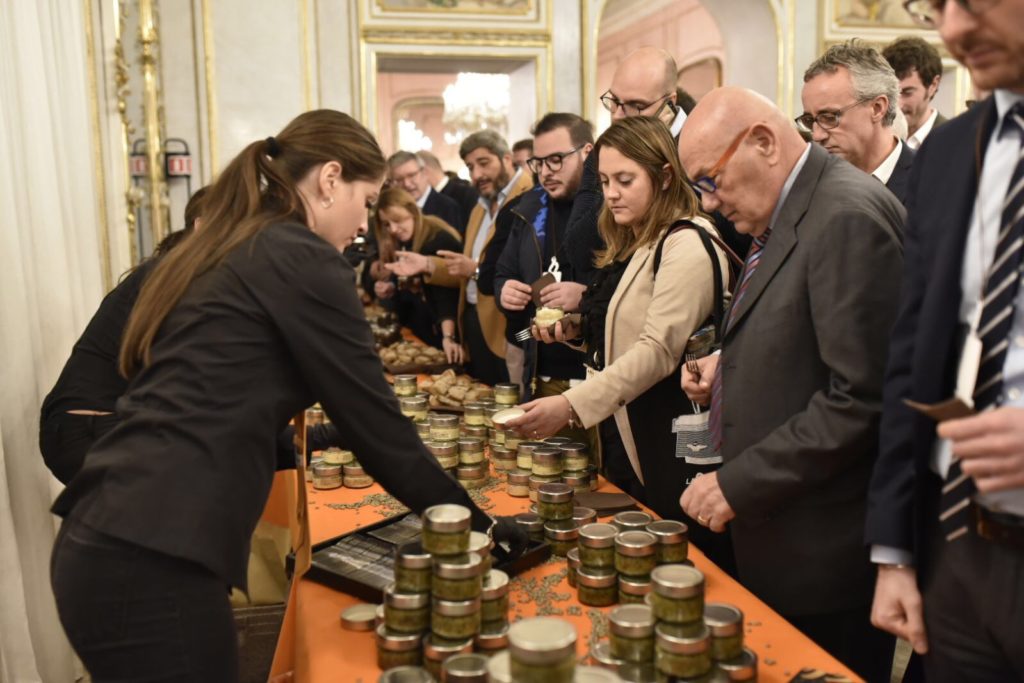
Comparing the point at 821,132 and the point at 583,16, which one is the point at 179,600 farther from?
the point at 583,16

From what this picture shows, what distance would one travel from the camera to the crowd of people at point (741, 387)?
140cm

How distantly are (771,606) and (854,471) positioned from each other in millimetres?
342

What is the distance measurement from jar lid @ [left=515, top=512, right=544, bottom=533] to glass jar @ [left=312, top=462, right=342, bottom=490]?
78 cm

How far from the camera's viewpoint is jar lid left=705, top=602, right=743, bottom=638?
4.91 ft

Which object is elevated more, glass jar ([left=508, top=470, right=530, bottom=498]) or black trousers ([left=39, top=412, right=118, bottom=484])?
black trousers ([left=39, top=412, right=118, bottom=484])

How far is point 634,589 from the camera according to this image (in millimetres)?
1781

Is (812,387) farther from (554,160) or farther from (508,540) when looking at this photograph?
(554,160)

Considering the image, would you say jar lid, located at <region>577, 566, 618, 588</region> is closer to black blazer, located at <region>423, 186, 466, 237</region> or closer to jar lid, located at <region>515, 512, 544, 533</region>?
jar lid, located at <region>515, 512, 544, 533</region>

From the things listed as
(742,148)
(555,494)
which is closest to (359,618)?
(555,494)

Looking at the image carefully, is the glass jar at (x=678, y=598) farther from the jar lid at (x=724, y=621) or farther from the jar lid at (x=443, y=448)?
the jar lid at (x=443, y=448)

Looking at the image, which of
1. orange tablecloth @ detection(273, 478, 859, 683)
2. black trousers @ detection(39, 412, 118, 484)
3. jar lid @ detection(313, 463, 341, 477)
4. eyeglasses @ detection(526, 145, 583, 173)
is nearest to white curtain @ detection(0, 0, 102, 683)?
black trousers @ detection(39, 412, 118, 484)

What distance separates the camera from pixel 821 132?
10.6 feet

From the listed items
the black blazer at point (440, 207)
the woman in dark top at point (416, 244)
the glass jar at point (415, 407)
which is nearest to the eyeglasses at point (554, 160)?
the glass jar at point (415, 407)

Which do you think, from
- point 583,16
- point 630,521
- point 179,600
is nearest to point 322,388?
point 179,600
